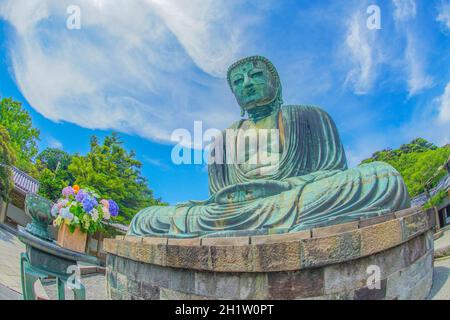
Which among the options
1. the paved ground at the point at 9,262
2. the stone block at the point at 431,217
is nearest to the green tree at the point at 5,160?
the paved ground at the point at 9,262

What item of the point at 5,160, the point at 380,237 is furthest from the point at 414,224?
the point at 5,160

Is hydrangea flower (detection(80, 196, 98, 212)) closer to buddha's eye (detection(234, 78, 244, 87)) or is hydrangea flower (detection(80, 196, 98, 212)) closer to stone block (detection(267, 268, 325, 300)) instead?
stone block (detection(267, 268, 325, 300))

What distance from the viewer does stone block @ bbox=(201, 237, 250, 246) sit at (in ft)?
9.03

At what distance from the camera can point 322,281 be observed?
236 centimetres

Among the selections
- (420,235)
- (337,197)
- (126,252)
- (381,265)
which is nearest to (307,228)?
Answer: (337,197)

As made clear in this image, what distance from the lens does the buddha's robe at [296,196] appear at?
302cm

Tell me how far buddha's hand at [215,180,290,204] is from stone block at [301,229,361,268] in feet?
4.45

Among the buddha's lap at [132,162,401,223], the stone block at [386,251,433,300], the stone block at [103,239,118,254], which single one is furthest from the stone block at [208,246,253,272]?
the stone block at [103,239,118,254]

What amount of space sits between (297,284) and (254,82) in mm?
3926

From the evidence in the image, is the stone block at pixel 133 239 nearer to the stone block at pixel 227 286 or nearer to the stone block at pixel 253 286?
the stone block at pixel 227 286

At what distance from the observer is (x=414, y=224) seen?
260 centimetres
